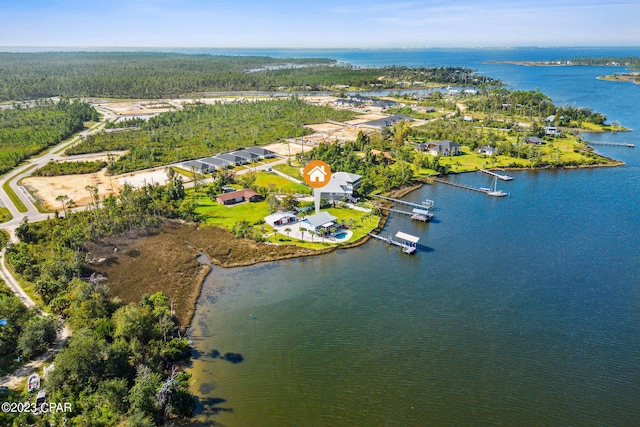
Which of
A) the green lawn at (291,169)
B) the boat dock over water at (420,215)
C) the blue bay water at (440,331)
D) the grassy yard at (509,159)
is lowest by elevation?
the blue bay water at (440,331)

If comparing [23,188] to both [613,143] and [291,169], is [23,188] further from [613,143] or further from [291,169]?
[613,143]

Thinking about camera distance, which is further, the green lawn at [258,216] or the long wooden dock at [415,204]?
the long wooden dock at [415,204]

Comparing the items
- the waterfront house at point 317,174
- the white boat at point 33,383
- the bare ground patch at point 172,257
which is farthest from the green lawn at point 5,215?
the waterfront house at point 317,174

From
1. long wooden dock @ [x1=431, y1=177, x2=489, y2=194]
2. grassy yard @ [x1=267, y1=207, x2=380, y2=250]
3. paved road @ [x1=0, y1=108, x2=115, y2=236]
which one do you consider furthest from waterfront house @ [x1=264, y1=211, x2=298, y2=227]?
long wooden dock @ [x1=431, y1=177, x2=489, y2=194]

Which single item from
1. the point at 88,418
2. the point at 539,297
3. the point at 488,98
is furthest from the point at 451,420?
the point at 488,98

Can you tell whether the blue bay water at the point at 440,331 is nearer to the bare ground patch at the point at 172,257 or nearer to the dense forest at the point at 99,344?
the bare ground patch at the point at 172,257

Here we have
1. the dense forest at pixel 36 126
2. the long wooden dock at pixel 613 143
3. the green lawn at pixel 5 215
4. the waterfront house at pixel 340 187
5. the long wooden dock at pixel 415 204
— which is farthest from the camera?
the long wooden dock at pixel 613 143

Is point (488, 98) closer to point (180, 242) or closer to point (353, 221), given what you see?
point (353, 221)

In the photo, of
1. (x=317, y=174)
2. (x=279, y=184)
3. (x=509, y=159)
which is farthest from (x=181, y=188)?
(x=509, y=159)
